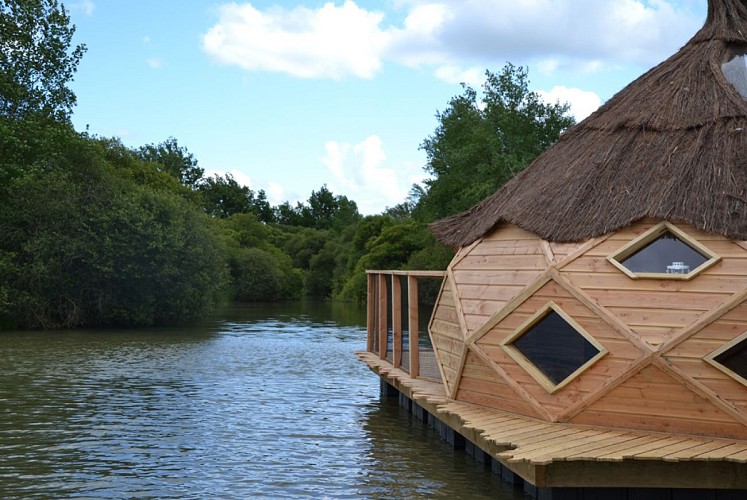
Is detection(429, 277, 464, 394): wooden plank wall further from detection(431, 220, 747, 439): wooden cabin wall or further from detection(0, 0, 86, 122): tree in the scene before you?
detection(0, 0, 86, 122): tree

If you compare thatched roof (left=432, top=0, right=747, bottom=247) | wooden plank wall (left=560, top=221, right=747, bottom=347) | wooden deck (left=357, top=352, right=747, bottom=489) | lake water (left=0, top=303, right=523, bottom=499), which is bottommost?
lake water (left=0, top=303, right=523, bottom=499)

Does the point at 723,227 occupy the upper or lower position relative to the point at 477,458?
upper

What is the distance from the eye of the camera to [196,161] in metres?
84.6

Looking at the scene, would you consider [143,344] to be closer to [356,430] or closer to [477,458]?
[356,430]

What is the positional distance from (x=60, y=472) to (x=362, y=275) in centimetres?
5437

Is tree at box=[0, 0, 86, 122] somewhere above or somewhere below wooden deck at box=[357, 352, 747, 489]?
above

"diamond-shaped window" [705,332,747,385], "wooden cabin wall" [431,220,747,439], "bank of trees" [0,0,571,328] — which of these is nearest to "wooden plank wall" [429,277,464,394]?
"wooden cabin wall" [431,220,747,439]

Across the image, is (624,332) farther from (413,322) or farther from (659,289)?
(413,322)

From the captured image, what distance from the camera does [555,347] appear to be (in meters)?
10.5

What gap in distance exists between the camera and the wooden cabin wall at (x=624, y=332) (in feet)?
31.1

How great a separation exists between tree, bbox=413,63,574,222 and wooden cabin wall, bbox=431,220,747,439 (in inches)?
1296

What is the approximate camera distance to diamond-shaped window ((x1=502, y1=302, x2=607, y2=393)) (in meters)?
10.2

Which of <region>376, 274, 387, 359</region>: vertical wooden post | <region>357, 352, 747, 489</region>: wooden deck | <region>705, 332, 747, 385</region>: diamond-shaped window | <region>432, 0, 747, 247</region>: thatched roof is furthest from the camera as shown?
<region>376, 274, 387, 359</region>: vertical wooden post

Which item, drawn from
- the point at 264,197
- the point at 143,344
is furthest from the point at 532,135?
the point at 264,197
